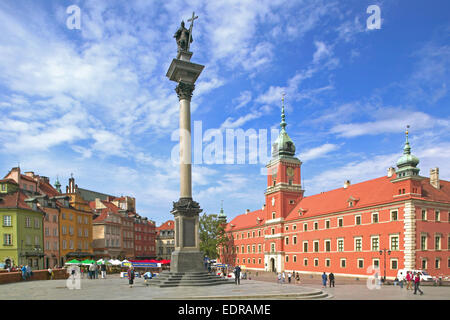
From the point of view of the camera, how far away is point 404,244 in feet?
151

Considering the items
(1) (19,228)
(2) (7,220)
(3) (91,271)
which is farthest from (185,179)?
(2) (7,220)

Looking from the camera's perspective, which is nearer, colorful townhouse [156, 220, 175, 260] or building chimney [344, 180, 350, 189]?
building chimney [344, 180, 350, 189]

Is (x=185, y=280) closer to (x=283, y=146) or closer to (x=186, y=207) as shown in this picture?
(x=186, y=207)

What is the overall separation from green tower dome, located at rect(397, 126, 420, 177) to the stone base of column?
34.0 metres

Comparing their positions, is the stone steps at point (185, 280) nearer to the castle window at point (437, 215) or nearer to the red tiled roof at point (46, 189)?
the castle window at point (437, 215)

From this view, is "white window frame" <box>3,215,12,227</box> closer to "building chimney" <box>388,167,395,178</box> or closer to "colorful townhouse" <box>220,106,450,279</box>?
"colorful townhouse" <box>220,106,450,279</box>

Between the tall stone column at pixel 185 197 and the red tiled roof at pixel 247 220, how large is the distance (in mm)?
62691

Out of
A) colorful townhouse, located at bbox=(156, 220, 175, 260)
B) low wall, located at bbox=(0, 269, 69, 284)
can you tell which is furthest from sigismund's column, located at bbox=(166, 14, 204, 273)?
colorful townhouse, located at bbox=(156, 220, 175, 260)

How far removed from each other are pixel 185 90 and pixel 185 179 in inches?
266

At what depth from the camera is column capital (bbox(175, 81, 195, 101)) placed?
28.1 metres

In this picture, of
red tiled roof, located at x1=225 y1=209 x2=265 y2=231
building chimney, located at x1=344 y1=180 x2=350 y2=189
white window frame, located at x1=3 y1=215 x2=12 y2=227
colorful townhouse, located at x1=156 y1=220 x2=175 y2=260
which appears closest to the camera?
white window frame, located at x1=3 y1=215 x2=12 y2=227
